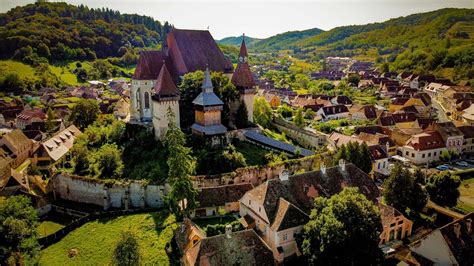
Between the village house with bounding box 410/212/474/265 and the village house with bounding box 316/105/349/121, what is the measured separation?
52043mm

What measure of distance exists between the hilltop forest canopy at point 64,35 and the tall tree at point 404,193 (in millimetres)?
102130

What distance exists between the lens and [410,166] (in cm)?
5147

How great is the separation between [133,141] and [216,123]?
35.6ft

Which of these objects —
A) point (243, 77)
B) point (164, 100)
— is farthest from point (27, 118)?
point (243, 77)

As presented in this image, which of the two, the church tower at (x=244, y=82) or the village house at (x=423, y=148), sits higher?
the church tower at (x=244, y=82)

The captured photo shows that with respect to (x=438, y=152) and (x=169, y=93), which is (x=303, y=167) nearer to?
(x=169, y=93)

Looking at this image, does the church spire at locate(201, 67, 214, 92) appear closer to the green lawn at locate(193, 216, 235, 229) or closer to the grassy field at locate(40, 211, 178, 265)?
the grassy field at locate(40, 211, 178, 265)

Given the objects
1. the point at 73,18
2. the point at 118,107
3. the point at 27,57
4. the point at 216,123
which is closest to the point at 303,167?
the point at 216,123

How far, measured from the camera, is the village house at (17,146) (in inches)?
2159

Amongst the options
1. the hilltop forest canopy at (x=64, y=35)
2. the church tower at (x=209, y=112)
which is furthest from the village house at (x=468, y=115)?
the hilltop forest canopy at (x=64, y=35)

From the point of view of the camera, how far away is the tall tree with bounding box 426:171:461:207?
123 ft

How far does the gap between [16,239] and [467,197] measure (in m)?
46.6

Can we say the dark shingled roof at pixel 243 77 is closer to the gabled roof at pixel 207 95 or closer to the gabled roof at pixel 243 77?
the gabled roof at pixel 243 77

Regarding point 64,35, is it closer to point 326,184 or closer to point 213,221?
point 213,221
